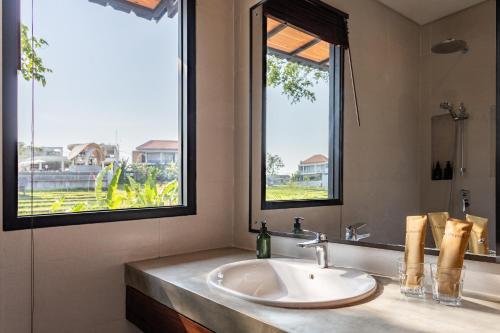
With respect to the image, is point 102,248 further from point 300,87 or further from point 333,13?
point 333,13

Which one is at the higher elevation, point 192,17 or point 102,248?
point 192,17

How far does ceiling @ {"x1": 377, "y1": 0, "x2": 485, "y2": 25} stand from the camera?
122 cm

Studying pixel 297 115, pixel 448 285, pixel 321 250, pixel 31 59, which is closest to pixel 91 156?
pixel 31 59

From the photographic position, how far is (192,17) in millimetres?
1917

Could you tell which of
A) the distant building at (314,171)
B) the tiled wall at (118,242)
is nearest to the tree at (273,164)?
the distant building at (314,171)

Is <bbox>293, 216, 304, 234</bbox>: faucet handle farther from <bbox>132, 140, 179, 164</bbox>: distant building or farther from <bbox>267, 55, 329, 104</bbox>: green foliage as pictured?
<bbox>132, 140, 179, 164</bbox>: distant building

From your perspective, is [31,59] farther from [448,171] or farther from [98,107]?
[448,171]

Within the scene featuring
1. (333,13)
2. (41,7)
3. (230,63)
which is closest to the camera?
(41,7)

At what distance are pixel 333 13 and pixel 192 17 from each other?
0.71m

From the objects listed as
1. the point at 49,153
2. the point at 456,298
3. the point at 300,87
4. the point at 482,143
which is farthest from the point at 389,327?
the point at 49,153

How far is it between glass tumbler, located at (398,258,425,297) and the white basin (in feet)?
0.30

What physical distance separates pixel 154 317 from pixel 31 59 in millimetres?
1103

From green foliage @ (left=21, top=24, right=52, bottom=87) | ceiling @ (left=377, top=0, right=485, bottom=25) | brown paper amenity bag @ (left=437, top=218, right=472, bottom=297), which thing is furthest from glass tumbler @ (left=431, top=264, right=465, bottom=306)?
green foliage @ (left=21, top=24, right=52, bottom=87)

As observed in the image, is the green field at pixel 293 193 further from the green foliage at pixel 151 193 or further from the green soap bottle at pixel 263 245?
the green foliage at pixel 151 193
